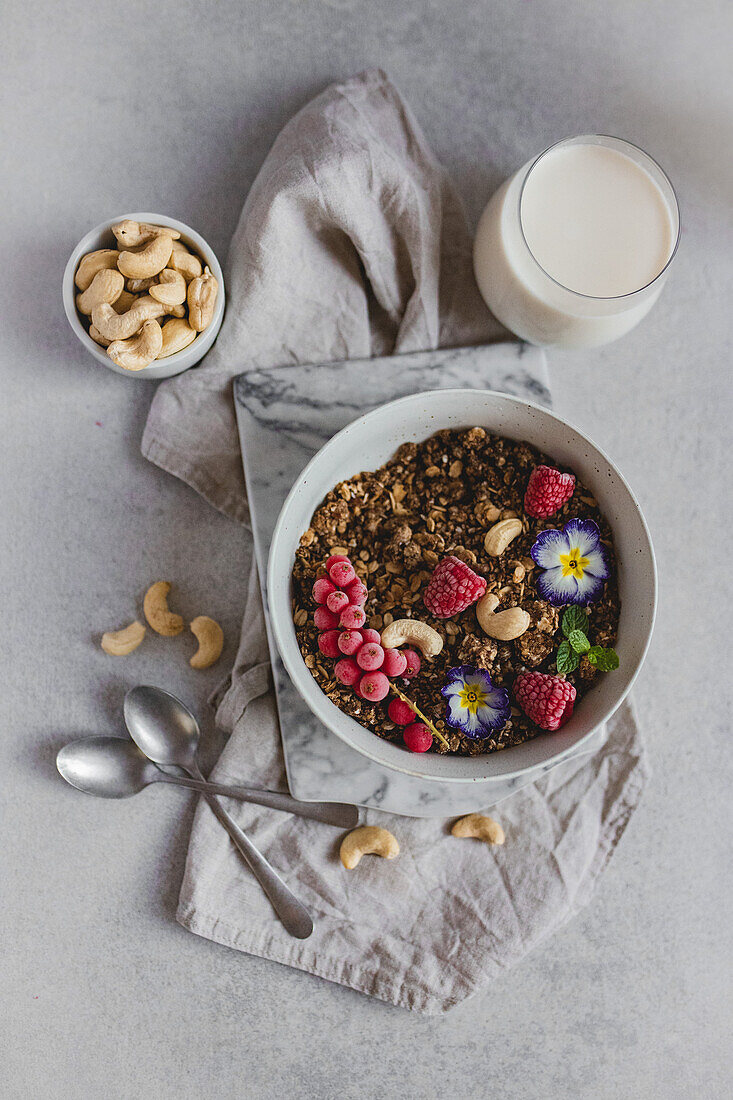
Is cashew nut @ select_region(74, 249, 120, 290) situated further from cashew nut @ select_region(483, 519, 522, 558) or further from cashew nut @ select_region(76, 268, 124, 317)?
cashew nut @ select_region(483, 519, 522, 558)

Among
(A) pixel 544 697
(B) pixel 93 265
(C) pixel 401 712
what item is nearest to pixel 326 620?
(C) pixel 401 712

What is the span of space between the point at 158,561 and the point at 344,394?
12.5 inches

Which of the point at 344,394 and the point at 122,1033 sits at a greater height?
the point at 344,394

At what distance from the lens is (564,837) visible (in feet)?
3.42

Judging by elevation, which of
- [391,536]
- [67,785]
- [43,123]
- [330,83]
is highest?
[330,83]

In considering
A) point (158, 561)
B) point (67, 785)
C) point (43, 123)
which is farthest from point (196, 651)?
point (43, 123)

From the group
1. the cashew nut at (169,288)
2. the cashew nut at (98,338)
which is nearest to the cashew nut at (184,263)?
the cashew nut at (169,288)

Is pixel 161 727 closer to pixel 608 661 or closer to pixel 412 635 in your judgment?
pixel 412 635

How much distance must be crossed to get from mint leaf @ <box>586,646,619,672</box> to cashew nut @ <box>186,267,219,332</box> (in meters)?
0.57

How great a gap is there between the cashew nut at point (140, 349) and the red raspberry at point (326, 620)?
346mm

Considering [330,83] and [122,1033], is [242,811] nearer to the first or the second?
[122,1033]

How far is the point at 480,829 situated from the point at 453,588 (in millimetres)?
352

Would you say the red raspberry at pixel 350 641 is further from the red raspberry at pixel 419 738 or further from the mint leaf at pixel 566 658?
the mint leaf at pixel 566 658

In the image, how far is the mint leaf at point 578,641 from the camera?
2.91 feet
